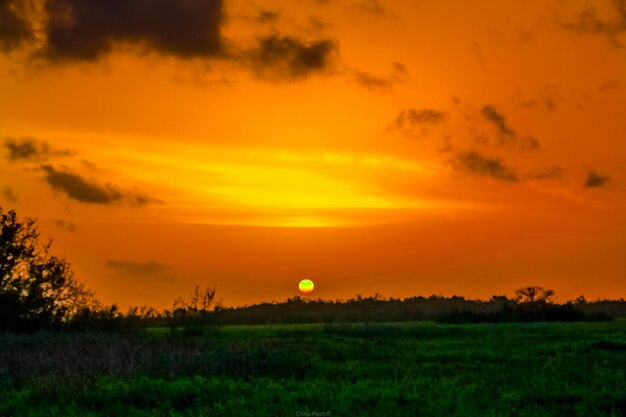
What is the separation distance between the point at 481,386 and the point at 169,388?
6945mm

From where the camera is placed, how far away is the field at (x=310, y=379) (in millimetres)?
17594

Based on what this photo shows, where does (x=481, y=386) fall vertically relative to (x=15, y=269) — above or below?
below

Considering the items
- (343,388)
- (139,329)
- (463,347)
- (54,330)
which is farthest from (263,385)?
(139,329)

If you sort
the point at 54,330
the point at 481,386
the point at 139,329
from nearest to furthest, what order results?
the point at 481,386
the point at 54,330
the point at 139,329

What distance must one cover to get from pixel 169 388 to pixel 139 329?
2438 cm

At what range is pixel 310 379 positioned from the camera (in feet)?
73.4

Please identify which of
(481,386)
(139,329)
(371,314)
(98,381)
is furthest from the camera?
(371,314)

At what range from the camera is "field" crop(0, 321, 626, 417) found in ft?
57.7

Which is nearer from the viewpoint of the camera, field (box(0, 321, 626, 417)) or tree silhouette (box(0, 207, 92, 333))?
field (box(0, 321, 626, 417))

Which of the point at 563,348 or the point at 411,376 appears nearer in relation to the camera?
the point at 411,376

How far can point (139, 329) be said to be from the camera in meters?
43.7

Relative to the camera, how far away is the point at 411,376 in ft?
73.3

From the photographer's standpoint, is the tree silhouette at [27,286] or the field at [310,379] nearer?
the field at [310,379]

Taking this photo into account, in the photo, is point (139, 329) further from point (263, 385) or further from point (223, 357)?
point (263, 385)
